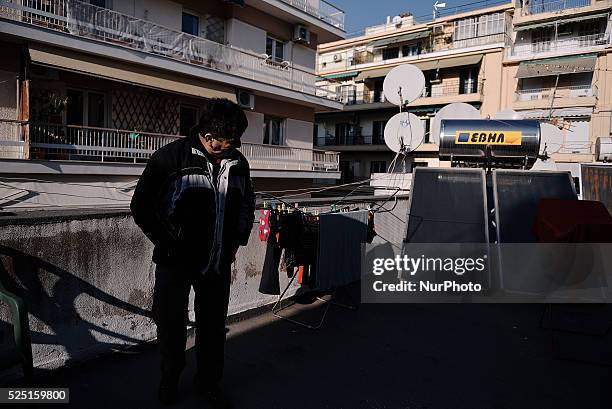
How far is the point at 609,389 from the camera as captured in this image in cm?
330

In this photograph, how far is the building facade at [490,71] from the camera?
25.6 m

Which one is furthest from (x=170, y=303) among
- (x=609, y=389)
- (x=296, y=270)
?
(x=609, y=389)

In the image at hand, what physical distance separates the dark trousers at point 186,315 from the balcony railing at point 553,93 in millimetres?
28634

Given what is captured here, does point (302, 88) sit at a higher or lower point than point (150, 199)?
higher

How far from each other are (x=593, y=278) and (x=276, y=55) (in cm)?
1705

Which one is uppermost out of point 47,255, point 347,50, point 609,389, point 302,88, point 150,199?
point 347,50

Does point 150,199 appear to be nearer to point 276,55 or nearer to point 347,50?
point 276,55

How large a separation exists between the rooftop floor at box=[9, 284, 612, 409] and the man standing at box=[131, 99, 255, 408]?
0.36 metres

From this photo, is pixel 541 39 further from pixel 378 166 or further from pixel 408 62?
pixel 378 166

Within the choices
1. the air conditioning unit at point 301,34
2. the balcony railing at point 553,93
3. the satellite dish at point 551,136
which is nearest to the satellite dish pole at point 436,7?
the balcony railing at point 553,93

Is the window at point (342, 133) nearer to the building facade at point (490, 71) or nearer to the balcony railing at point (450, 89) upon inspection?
the building facade at point (490, 71)

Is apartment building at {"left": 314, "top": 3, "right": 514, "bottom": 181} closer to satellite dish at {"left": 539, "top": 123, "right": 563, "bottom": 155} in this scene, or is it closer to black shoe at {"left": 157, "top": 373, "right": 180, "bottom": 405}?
satellite dish at {"left": 539, "top": 123, "right": 563, "bottom": 155}

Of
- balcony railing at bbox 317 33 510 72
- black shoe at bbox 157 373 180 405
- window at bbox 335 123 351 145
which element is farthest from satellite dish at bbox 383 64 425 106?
window at bbox 335 123 351 145

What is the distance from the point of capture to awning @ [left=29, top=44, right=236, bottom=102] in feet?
36.9
